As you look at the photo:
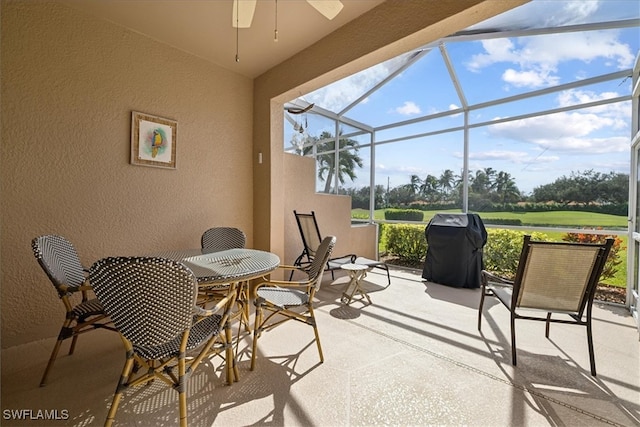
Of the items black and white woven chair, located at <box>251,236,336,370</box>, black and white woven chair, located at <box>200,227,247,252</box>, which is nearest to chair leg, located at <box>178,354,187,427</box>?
black and white woven chair, located at <box>251,236,336,370</box>

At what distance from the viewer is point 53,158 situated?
249 centimetres

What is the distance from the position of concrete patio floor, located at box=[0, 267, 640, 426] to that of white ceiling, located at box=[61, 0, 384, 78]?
10.1 feet

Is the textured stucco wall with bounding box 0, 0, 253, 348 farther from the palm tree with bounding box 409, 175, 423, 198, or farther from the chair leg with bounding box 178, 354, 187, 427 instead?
the palm tree with bounding box 409, 175, 423, 198

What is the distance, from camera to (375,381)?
1.88m

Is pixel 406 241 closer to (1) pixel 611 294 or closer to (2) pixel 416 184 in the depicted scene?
(2) pixel 416 184

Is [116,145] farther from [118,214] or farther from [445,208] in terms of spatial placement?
[445,208]

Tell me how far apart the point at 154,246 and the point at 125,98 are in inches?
64.4

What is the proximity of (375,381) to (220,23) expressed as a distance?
3532mm

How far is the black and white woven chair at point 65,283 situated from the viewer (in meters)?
1.82

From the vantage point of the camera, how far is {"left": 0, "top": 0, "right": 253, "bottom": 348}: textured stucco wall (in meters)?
2.33

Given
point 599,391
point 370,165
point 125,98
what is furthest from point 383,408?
point 370,165

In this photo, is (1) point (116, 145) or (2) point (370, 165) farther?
(2) point (370, 165)

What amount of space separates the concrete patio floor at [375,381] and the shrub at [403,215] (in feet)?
9.16

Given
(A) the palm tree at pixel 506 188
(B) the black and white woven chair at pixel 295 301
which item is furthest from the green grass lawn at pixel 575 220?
(B) the black and white woven chair at pixel 295 301
